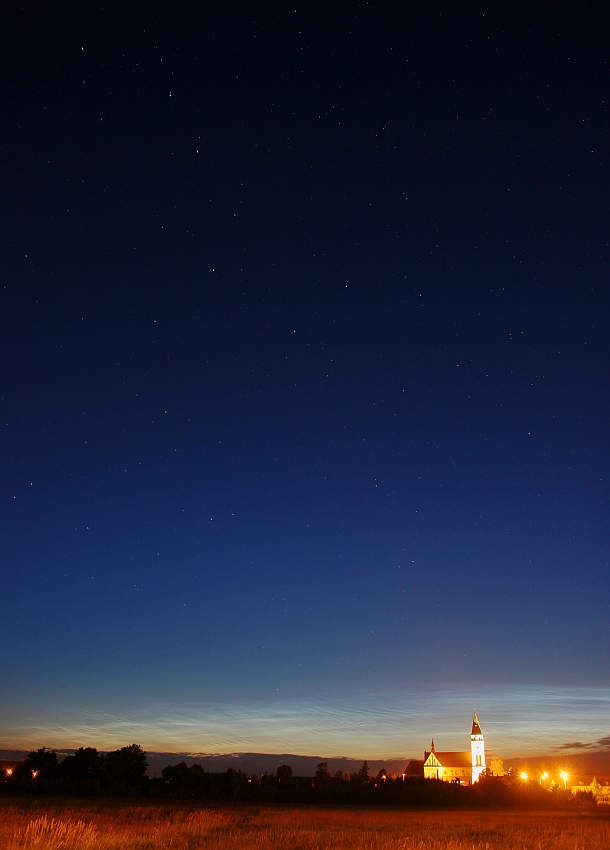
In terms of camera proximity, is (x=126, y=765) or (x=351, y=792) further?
(x=126, y=765)

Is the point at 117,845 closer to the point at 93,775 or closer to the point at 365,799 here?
the point at 365,799

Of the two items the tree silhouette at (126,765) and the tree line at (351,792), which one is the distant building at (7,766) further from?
the tree line at (351,792)

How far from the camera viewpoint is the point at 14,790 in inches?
2987

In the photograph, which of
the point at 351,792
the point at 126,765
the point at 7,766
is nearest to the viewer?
the point at 351,792

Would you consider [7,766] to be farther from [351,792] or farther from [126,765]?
[351,792]

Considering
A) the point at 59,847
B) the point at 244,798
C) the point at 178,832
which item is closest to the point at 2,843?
the point at 59,847

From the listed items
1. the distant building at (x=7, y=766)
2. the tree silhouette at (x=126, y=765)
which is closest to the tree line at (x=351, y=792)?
the tree silhouette at (x=126, y=765)

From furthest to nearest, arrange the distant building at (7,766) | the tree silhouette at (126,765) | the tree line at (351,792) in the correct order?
the distant building at (7,766) < the tree silhouette at (126,765) < the tree line at (351,792)

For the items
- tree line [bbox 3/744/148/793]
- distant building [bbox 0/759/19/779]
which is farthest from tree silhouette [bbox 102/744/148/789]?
distant building [bbox 0/759/19/779]

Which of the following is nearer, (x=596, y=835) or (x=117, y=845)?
(x=117, y=845)

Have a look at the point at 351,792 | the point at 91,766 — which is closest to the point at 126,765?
the point at 91,766

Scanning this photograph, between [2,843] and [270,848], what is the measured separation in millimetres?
7204

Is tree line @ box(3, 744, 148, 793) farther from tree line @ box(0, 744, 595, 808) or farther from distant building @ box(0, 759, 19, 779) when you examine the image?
distant building @ box(0, 759, 19, 779)

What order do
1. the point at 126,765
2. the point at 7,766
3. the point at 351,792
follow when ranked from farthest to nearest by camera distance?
the point at 7,766 → the point at 126,765 → the point at 351,792
